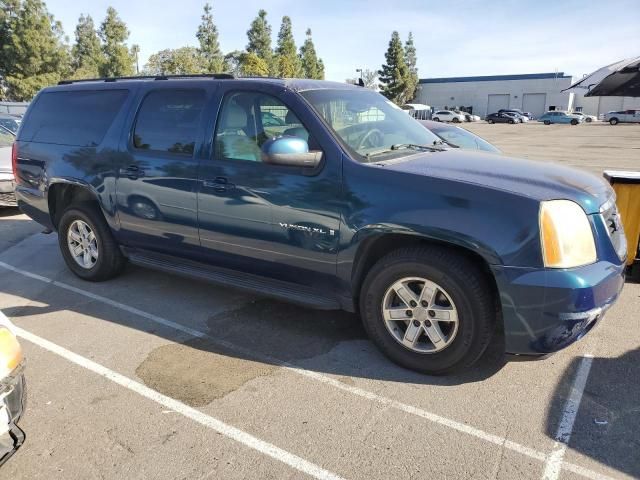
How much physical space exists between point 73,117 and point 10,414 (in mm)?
3621

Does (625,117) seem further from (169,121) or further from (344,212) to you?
(344,212)

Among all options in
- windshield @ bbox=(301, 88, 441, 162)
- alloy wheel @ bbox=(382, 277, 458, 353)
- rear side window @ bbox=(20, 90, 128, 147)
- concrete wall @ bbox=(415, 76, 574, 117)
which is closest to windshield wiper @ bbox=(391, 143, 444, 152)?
windshield @ bbox=(301, 88, 441, 162)

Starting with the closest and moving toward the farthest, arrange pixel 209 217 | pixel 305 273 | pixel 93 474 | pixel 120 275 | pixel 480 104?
pixel 93 474
pixel 305 273
pixel 209 217
pixel 120 275
pixel 480 104

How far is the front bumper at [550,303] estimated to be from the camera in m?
2.87

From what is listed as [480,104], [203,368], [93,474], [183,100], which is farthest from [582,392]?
[480,104]

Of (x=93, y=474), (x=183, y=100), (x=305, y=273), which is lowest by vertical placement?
(x=93, y=474)

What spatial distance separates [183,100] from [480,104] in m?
85.3

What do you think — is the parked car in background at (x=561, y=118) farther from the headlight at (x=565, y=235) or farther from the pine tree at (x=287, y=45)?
the headlight at (x=565, y=235)

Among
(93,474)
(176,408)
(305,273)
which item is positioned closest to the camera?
(93,474)

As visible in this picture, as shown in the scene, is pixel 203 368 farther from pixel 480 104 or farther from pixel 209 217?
pixel 480 104

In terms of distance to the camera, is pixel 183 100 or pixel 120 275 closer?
pixel 183 100

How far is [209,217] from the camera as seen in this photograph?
4113 millimetres

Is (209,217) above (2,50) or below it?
below

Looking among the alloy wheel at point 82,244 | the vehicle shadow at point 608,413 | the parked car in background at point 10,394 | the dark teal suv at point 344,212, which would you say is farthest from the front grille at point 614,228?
the alloy wheel at point 82,244
